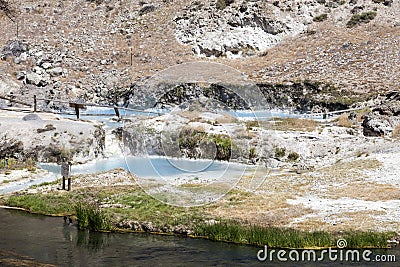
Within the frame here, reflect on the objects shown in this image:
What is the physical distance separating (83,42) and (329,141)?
160 ft

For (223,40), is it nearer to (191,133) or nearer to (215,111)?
(191,133)

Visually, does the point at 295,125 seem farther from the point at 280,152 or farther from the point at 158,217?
the point at 158,217

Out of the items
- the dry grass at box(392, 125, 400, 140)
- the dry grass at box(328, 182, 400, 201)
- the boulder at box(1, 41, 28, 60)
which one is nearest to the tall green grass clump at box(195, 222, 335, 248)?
the dry grass at box(328, 182, 400, 201)

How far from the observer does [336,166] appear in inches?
1236

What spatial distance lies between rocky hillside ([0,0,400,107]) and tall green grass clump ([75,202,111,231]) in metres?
38.7

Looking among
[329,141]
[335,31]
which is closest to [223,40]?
[335,31]

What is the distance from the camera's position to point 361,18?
246 ft

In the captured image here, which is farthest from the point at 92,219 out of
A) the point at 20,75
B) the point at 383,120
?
the point at 20,75

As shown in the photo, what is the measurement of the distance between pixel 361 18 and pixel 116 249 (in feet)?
212

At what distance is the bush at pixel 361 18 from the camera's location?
7438 cm

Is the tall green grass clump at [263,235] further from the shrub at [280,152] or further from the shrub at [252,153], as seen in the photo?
the shrub at [280,152]

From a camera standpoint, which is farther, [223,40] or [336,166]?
[223,40]

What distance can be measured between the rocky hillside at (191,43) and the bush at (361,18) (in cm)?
13

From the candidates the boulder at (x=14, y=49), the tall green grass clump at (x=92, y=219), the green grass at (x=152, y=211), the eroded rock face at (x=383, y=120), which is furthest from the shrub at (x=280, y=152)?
the boulder at (x=14, y=49)
